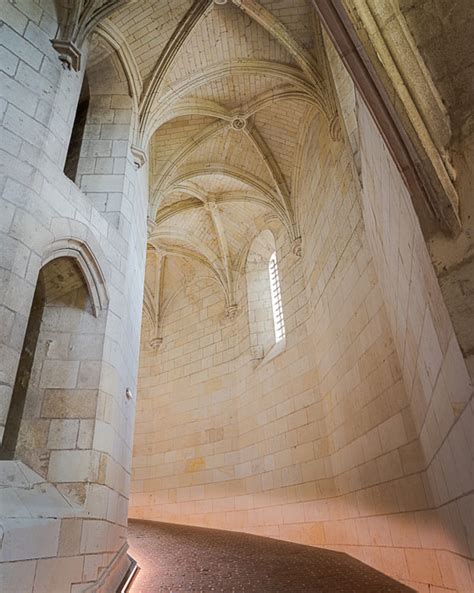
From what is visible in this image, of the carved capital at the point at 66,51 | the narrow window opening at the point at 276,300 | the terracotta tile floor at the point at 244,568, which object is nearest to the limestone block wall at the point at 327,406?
the terracotta tile floor at the point at 244,568

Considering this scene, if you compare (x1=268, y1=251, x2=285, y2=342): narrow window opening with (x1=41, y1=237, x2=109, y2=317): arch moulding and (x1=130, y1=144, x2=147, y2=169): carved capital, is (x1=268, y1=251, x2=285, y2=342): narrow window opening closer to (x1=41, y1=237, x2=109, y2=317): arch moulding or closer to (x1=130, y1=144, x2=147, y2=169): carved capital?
(x1=130, y1=144, x2=147, y2=169): carved capital

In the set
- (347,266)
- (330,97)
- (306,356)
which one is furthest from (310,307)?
(330,97)

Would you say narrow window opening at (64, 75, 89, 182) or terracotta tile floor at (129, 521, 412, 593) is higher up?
narrow window opening at (64, 75, 89, 182)

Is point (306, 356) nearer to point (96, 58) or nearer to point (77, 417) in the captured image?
point (77, 417)

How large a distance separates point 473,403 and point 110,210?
5124mm

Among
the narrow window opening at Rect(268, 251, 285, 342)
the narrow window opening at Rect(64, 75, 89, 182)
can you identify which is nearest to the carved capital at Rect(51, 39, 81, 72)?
the narrow window opening at Rect(64, 75, 89, 182)

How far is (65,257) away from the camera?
4.91m

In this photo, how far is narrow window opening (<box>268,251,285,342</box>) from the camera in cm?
1041

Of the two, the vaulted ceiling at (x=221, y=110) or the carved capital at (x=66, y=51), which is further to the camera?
the vaulted ceiling at (x=221, y=110)

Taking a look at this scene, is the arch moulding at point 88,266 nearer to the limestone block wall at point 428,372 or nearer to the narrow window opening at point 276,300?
the limestone block wall at point 428,372

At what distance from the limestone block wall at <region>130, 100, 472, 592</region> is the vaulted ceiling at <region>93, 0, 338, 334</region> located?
73cm

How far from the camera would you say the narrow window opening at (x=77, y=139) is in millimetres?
6390

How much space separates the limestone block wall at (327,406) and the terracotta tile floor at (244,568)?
45cm

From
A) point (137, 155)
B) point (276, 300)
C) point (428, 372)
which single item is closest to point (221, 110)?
point (137, 155)
